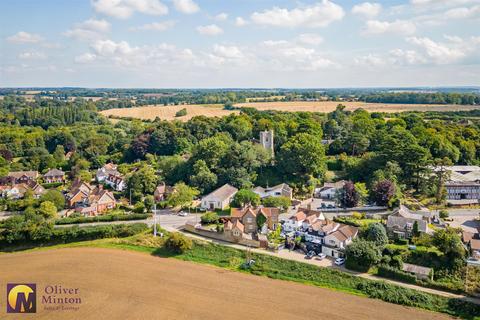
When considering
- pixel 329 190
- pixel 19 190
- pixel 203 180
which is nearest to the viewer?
pixel 329 190

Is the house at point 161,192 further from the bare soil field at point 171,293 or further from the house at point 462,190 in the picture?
the house at point 462,190

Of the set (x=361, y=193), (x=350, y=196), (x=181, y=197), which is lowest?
(x=181, y=197)

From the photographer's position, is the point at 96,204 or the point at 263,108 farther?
the point at 263,108

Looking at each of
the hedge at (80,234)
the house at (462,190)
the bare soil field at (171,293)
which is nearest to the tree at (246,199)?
the hedge at (80,234)

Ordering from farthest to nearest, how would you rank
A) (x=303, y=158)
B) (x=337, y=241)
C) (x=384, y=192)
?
(x=303, y=158)
(x=384, y=192)
(x=337, y=241)

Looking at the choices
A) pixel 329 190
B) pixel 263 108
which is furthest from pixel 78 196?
pixel 263 108

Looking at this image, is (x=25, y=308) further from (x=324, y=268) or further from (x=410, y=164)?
(x=410, y=164)

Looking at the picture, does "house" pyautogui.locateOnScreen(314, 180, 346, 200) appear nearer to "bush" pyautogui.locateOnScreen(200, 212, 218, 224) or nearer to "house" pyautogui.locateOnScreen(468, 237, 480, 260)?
"bush" pyautogui.locateOnScreen(200, 212, 218, 224)

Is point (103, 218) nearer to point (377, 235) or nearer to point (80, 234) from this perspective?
point (80, 234)

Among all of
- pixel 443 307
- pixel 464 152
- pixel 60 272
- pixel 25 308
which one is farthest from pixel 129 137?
pixel 443 307
